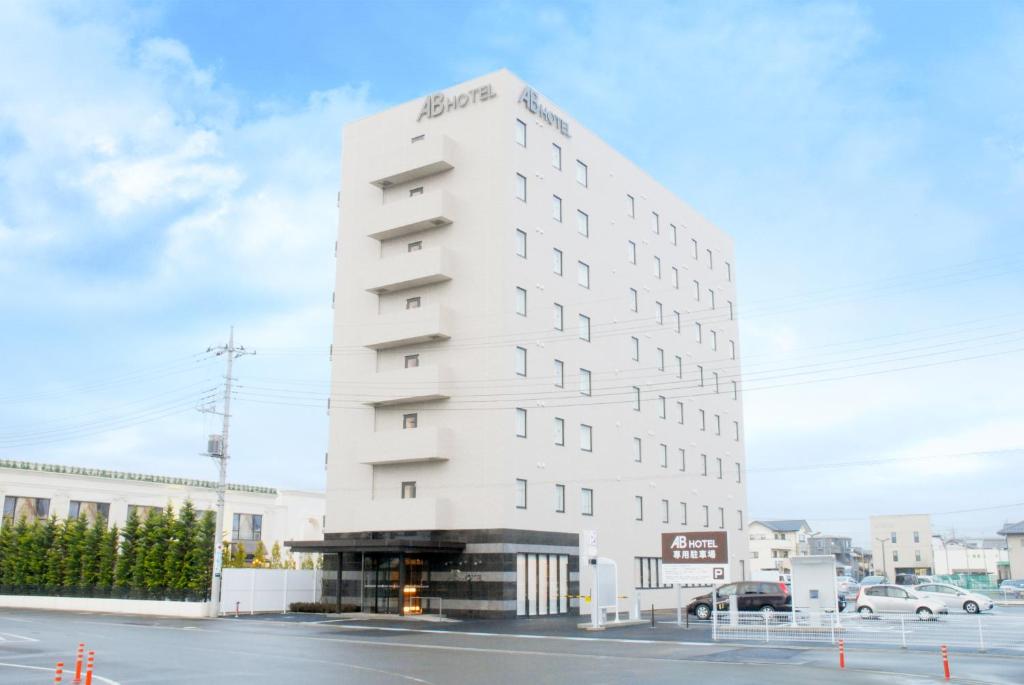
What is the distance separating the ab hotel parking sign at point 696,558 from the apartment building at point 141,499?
1699 inches

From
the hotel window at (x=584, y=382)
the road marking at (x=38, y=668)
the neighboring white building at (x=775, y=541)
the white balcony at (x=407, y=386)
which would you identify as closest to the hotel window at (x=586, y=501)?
the hotel window at (x=584, y=382)

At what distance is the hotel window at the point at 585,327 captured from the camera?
56688 millimetres

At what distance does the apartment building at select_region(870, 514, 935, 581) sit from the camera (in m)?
133

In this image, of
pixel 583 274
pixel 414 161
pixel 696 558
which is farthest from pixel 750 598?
pixel 414 161

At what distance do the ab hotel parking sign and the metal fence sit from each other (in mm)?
1879

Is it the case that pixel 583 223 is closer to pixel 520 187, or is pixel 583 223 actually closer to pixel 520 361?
pixel 520 187

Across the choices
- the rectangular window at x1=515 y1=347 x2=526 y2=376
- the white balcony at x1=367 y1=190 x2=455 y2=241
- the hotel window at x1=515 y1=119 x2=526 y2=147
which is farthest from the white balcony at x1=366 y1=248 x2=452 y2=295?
the hotel window at x1=515 y1=119 x2=526 y2=147

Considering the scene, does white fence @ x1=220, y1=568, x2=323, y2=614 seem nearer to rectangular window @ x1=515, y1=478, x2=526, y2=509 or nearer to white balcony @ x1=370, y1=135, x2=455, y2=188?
rectangular window @ x1=515, y1=478, x2=526, y2=509

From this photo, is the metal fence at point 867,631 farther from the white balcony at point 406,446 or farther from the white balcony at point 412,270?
the white balcony at point 412,270

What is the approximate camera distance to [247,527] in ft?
329

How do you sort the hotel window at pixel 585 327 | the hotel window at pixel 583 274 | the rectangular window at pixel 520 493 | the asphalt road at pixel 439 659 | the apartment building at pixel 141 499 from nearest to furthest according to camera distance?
the asphalt road at pixel 439 659, the rectangular window at pixel 520 493, the hotel window at pixel 585 327, the hotel window at pixel 583 274, the apartment building at pixel 141 499

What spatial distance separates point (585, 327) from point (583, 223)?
6.48m

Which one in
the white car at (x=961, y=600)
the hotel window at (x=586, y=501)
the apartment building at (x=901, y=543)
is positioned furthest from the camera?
the apartment building at (x=901, y=543)

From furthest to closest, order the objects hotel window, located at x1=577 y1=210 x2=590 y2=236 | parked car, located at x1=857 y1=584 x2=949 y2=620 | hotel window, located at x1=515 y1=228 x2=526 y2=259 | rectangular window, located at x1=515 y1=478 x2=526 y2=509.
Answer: hotel window, located at x1=577 y1=210 x2=590 y2=236 → hotel window, located at x1=515 y1=228 x2=526 y2=259 → rectangular window, located at x1=515 y1=478 x2=526 y2=509 → parked car, located at x1=857 y1=584 x2=949 y2=620
